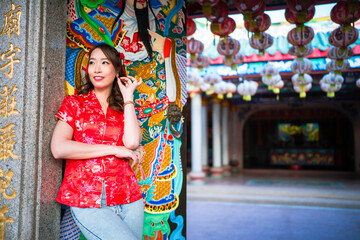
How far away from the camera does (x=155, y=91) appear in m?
2.06

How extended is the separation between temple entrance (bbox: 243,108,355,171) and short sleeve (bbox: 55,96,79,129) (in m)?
12.7

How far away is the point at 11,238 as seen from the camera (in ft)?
4.77

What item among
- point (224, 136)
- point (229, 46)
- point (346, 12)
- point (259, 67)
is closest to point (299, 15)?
point (346, 12)

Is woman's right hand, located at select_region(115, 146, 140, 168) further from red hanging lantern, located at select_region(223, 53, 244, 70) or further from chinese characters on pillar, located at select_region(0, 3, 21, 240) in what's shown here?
red hanging lantern, located at select_region(223, 53, 244, 70)

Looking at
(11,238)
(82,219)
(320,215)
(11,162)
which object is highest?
(11,162)

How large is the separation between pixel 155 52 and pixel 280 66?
5.85 meters

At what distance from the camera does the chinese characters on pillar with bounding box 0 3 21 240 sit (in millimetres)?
1482

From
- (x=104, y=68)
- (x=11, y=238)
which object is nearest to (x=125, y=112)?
(x=104, y=68)

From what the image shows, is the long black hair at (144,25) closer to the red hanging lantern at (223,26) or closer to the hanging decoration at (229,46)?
the red hanging lantern at (223,26)

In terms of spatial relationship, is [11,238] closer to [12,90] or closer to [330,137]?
[12,90]

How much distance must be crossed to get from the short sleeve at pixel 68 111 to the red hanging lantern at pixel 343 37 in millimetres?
3630

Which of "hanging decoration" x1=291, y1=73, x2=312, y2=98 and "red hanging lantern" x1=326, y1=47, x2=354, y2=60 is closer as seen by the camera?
"red hanging lantern" x1=326, y1=47, x2=354, y2=60

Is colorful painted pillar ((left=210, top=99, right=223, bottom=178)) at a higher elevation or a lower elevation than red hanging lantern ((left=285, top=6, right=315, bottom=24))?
lower

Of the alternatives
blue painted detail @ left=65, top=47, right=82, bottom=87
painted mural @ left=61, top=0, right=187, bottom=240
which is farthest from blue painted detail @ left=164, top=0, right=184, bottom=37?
blue painted detail @ left=65, top=47, right=82, bottom=87
